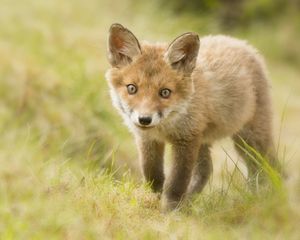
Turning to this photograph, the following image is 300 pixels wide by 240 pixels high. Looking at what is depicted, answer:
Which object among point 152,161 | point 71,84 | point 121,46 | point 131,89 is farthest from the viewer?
point 71,84

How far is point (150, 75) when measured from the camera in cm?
563

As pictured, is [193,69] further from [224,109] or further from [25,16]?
[25,16]

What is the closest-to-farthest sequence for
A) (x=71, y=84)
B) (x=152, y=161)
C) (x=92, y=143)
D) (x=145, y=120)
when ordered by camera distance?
(x=145, y=120), (x=152, y=161), (x=92, y=143), (x=71, y=84)

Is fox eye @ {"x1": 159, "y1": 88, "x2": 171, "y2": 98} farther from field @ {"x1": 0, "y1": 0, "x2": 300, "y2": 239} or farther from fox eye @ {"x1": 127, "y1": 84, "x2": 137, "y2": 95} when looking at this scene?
field @ {"x1": 0, "y1": 0, "x2": 300, "y2": 239}

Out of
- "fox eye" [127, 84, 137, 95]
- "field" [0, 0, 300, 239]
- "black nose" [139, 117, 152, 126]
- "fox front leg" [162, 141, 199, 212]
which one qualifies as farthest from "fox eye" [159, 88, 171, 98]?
"field" [0, 0, 300, 239]

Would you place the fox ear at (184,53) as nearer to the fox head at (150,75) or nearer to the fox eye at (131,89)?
the fox head at (150,75)

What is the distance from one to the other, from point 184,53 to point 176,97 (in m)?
0.42

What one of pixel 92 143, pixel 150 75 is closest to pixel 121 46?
pixel 150 75

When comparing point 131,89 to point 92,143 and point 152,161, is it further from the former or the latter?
point 92,143

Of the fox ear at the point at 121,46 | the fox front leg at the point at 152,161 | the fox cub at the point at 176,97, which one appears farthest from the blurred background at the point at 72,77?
the fox ear at the point at 121,46

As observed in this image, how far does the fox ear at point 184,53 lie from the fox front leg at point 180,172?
0.65m

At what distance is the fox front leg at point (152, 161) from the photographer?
607 centimetres

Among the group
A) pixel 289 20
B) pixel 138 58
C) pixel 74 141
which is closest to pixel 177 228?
pixel 138 58

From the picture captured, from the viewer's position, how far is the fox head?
18.1ft
